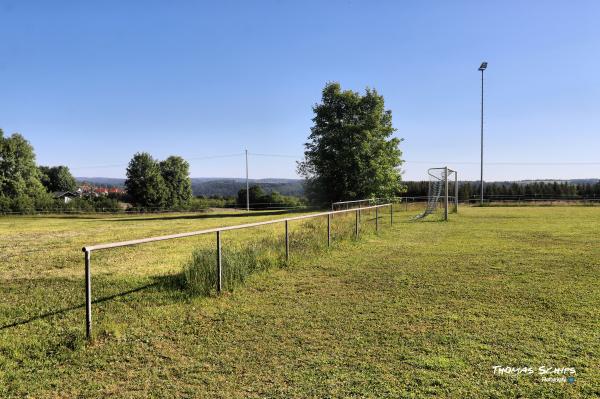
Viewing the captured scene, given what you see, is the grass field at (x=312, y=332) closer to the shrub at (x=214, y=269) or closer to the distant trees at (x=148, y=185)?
the shrub at (x=214, y=269)

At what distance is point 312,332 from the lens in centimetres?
503

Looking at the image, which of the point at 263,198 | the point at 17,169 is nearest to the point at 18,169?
the point at 17,169

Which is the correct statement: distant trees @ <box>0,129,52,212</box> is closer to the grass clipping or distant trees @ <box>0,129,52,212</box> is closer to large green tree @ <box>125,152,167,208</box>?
large green tree @ <box>125,152,167,208</box>

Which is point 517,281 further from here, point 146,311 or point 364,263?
point 146,311

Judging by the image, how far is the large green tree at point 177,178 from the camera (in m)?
83.4

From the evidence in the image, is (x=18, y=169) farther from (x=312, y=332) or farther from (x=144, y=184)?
(x=312, y=332)

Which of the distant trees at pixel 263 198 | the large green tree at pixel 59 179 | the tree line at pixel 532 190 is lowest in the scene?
the distant trees at pixel 263 198

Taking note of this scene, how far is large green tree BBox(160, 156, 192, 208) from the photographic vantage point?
8338cm

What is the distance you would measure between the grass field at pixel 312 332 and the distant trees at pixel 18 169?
2157 inches

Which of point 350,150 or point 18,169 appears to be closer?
point 350,150

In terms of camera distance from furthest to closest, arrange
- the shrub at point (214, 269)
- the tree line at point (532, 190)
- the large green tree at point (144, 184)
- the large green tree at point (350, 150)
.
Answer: the large green tree at point (144, 184)
the tree line at point (532, 190)
the large green tree at point (350, 150)
the shrub at point (214, 269)

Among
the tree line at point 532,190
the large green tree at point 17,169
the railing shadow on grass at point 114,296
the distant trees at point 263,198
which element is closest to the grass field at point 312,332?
the railing shadow on grass at point 114,296

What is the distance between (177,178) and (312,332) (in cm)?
8461

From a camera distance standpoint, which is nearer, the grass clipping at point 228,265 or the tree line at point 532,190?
the grass clipping at point 228,265
